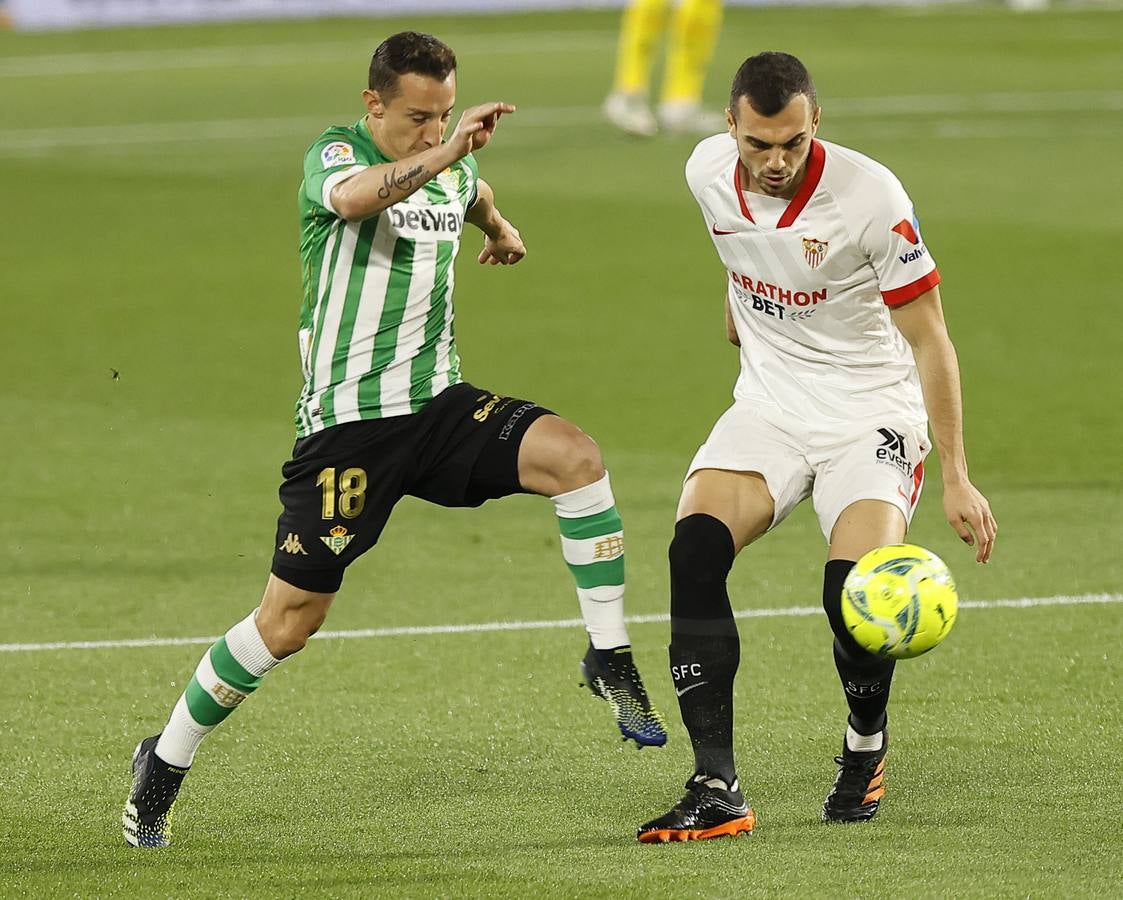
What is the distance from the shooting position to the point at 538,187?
17109mm

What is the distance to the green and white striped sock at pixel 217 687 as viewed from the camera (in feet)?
18.0

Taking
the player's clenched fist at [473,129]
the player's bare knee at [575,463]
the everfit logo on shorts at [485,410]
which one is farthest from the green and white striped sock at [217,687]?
the player's clenched fist at [473,129]

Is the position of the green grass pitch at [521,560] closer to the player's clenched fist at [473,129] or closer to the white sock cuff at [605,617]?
the white sock cuff at [605,617]

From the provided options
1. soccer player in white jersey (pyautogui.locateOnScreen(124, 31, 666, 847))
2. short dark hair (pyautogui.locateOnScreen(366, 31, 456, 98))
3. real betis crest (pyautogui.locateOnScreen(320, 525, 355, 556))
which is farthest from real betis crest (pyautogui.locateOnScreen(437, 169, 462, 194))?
real betis crest (pyautogui.locateOnScreen(320, 525, 355, 556))

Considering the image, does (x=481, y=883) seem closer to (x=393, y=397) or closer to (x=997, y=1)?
(x=393, y=397)

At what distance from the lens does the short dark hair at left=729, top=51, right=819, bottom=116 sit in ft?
17.1

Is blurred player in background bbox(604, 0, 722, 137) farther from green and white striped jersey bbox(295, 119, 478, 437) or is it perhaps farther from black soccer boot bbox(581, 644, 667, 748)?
black soccer boot bbox(581, 644, 667, 748)

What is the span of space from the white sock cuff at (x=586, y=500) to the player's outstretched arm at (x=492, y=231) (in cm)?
84

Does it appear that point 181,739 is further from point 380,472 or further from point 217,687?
point 380,472

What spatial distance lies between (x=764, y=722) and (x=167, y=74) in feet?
62.7

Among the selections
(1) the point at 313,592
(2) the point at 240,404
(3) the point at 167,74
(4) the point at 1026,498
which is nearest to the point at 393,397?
(1) the point at 313,592

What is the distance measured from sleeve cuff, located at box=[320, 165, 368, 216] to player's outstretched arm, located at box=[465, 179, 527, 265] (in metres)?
0.74

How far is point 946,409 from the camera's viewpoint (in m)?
5.27

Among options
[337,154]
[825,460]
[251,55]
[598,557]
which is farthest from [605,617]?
[251,55]
